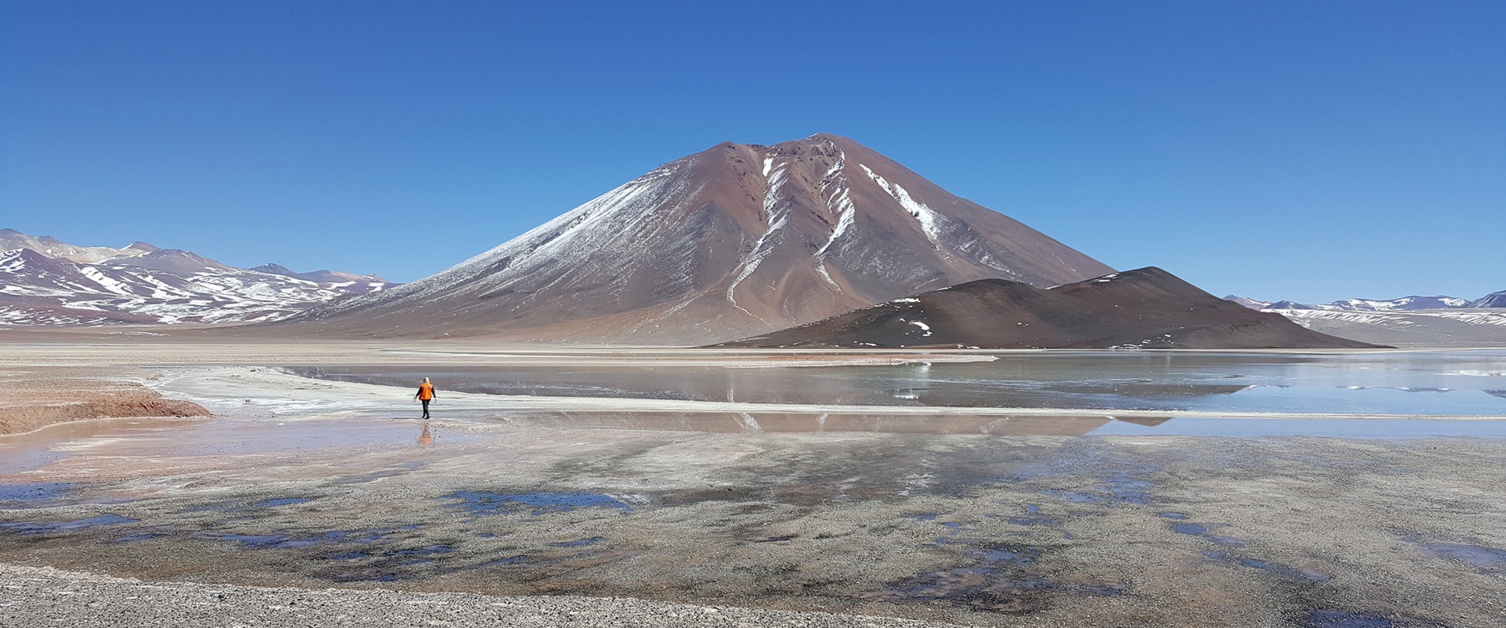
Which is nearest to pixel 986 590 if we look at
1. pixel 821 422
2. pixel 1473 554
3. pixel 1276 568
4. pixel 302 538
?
pixel 1276 568

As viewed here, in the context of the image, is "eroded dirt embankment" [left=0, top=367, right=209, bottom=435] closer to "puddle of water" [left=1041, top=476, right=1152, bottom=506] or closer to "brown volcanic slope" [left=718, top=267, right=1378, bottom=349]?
"puddle of water" [left=1041, top=476, right=1152, bottom=506]

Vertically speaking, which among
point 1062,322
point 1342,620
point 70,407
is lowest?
point 1342,620

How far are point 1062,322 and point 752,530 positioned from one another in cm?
11050

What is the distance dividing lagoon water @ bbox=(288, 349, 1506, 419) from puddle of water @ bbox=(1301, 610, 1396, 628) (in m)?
20.5

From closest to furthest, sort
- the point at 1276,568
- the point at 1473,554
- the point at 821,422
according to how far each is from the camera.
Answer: the point at 1276,568 → the point at 1473,554 → the point at 821,422

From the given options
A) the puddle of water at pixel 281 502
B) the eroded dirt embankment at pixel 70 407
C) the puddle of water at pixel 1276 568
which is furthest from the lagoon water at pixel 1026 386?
the puddle of water at pixel 1276 568

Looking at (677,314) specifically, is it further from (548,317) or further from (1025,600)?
(1025,600)

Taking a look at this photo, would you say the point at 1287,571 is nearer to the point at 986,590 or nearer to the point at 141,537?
the point at 986,590

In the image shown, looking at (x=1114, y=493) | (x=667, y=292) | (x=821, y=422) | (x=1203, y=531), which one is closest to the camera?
(x=1203, y=531)

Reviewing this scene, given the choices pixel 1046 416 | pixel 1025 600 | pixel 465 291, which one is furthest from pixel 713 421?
pixel 465 291

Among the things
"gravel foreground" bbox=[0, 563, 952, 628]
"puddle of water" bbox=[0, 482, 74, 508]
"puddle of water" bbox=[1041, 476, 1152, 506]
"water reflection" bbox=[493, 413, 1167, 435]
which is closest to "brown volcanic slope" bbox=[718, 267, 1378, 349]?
"water reflection" bbox=[493, 413, 1167, 435]

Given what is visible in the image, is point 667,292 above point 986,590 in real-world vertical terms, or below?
above

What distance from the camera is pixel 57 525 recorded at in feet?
31.9

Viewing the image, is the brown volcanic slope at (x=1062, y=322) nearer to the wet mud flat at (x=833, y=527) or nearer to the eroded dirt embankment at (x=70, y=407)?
the eroded dirt embankment at (x=70, y=407)
